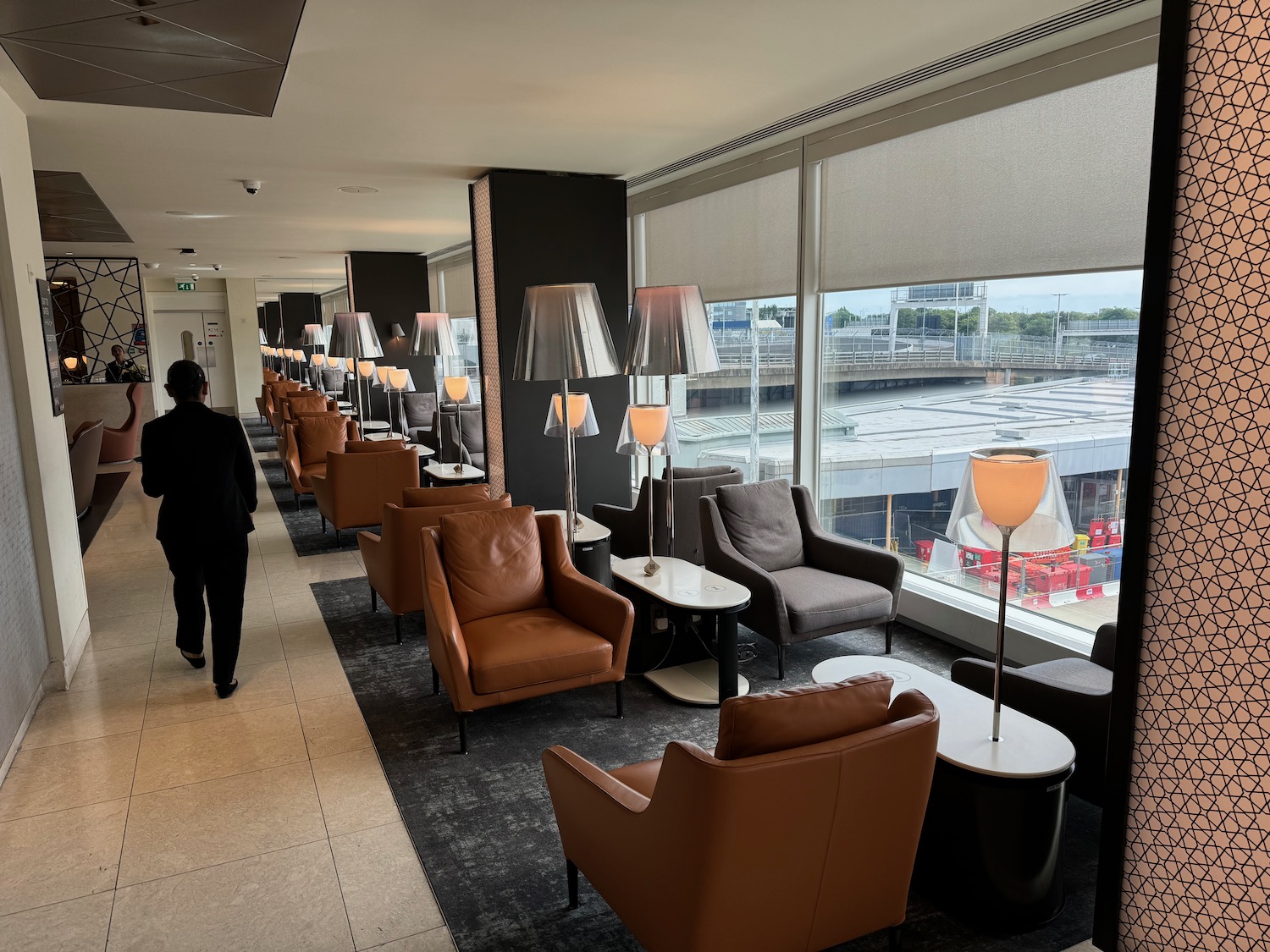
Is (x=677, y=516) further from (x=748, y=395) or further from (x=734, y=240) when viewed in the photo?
(x=734, y=240)

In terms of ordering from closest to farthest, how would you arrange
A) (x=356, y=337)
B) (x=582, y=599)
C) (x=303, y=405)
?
1. (x=582, y=599)
2. (x=356, y=337)
3. (x=303, y=405)

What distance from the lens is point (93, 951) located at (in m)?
2.59

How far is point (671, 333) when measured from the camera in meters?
4.39

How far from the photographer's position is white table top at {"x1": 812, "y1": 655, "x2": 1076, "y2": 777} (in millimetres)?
2506

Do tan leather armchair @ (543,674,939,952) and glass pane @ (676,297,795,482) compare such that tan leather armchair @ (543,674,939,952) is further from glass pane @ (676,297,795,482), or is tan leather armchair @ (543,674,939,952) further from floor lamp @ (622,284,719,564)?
glass pane @ (676,297,795,482)

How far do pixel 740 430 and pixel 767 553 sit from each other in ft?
7.69

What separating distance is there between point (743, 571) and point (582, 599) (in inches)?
40.7

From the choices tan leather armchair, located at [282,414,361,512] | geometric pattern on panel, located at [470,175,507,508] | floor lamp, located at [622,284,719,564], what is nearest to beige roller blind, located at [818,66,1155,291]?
floor lamp, located at [622,284,719,564]

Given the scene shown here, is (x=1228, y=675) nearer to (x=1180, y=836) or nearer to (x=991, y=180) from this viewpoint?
(x=1180, y=836)

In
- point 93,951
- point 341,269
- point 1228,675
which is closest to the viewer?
point 1228,675

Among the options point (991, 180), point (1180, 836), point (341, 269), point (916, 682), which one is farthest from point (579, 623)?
point (341, 269)

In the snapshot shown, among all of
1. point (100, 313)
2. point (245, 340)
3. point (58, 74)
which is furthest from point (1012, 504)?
point (245, 340)

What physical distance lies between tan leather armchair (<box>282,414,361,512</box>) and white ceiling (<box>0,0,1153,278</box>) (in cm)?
221

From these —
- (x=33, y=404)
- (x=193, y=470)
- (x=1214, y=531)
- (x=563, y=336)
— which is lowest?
(x=193, y=470)
